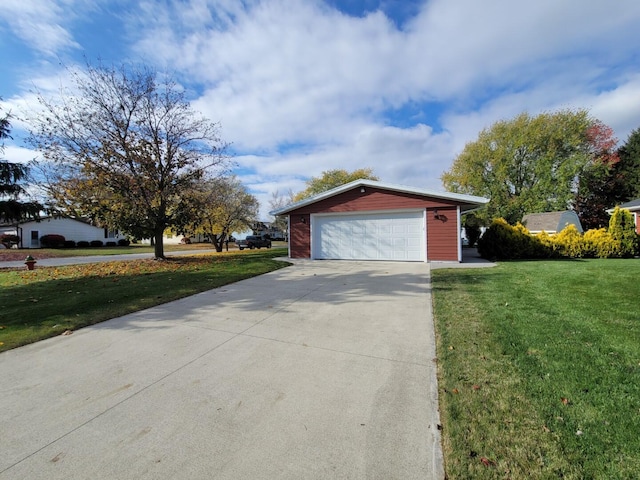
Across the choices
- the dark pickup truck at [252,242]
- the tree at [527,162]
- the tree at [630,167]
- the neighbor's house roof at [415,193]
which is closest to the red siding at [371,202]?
the neighbor's house roof at [415,193]

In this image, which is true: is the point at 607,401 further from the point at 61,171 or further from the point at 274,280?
the point at 61,171

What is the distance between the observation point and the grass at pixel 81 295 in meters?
4.35

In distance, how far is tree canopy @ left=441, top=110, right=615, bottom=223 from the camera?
84.8 feet

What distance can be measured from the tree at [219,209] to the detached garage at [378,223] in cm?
375

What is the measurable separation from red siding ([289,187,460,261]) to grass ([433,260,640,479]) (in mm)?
6442

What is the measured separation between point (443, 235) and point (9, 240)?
35654mm

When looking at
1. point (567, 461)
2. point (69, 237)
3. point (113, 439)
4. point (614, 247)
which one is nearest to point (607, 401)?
point (567, 461)

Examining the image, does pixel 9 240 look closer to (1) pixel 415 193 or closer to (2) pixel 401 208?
(2) pixel 401 208

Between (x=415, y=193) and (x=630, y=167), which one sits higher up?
(x=630, y=167)

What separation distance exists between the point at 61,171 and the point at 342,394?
14441mm

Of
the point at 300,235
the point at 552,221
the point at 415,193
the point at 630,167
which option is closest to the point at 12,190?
the point at 300,235

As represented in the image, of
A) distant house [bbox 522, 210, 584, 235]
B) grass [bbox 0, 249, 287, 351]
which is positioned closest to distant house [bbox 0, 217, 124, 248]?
grass [bbox 0, 249, 287, 351]

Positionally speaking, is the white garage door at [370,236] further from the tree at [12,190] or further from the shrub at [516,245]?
the tree at [12,190]

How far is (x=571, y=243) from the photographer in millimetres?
12312
